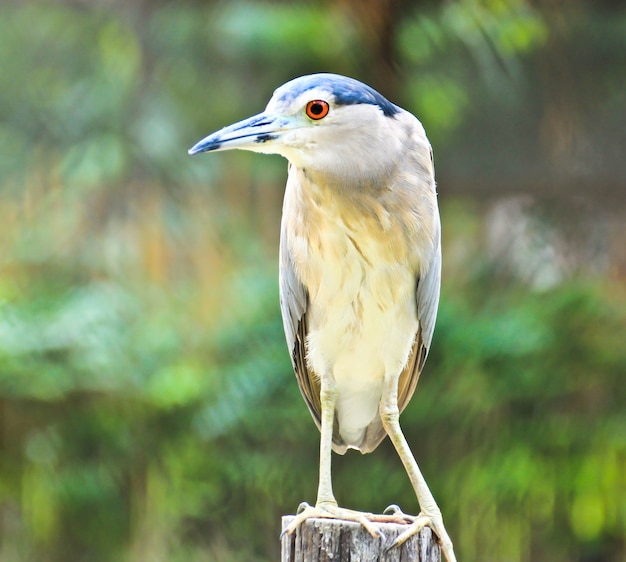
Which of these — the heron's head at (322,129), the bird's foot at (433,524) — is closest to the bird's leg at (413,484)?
the bird's foot at (433,524)

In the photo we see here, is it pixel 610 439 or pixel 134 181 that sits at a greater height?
pixel 134 181

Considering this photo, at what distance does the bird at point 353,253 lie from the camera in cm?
158

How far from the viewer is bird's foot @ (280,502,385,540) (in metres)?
1.58

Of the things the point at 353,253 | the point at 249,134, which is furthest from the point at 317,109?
the point at 353,253

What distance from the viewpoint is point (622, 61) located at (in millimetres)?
3768

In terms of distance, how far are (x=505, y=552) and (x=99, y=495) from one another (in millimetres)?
1896

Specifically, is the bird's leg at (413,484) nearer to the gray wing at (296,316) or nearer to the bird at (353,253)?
the bird at (353,253)

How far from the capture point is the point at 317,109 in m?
1.58

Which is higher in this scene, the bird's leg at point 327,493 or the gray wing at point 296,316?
the gray wing at point 296,316

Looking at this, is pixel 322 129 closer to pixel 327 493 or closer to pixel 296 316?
pixel 296 316

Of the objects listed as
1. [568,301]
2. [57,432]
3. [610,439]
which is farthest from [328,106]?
[57,432]

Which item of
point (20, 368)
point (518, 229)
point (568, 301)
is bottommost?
point (20, 368)

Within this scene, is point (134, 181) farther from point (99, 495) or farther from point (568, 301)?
point (568, 301)

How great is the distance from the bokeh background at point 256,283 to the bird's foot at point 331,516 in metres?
1.91
